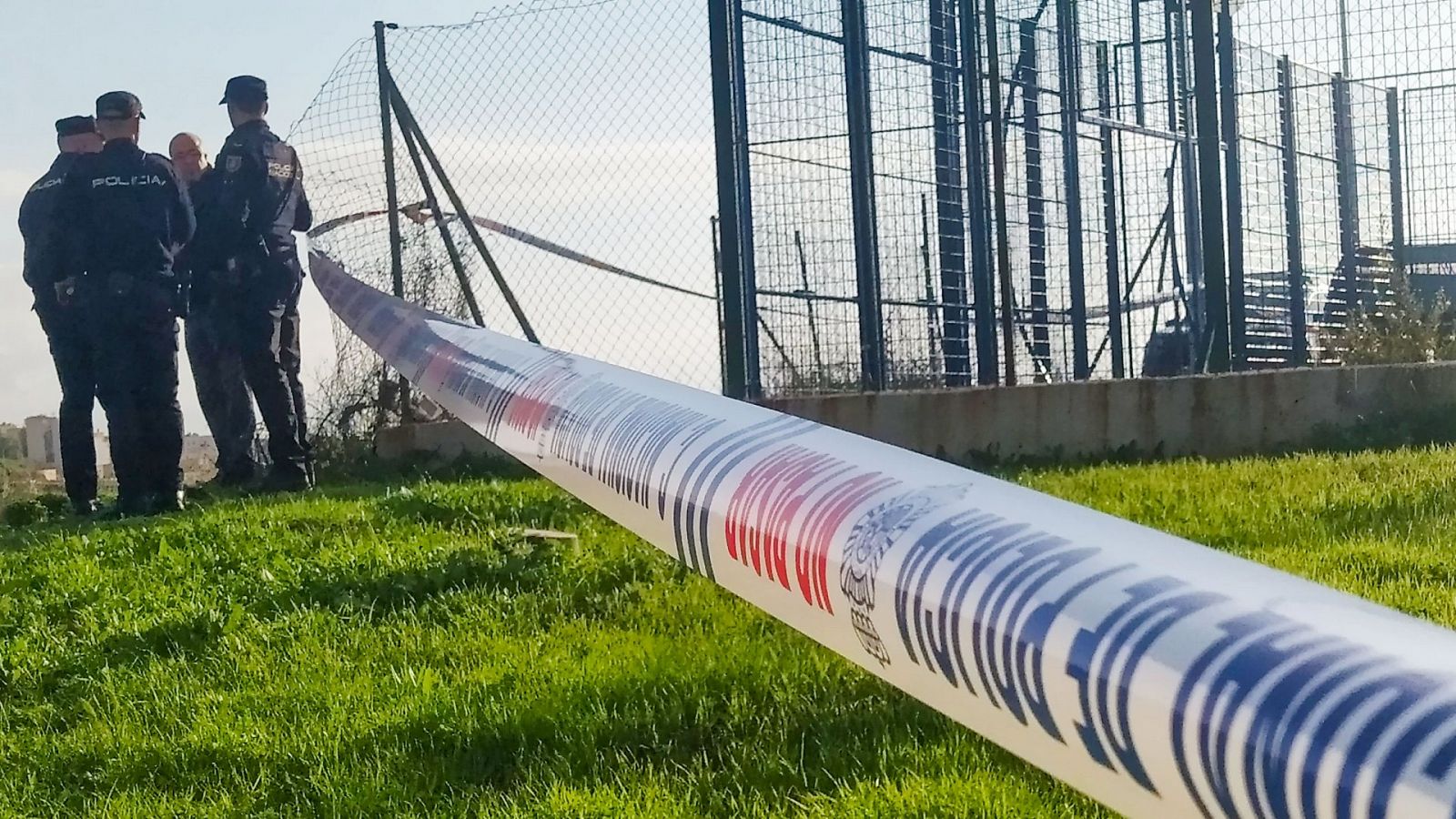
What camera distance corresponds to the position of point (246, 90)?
8656 millimetres

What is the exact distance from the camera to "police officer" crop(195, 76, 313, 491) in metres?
8.70

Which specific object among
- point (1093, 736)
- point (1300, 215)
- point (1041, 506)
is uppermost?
point (1300, 215)

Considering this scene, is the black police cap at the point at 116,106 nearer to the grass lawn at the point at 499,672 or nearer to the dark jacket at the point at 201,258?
the dark jacket at the point at 201,258

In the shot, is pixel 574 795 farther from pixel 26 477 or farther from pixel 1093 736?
pixel 26 477

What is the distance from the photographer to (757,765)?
8.78 feet

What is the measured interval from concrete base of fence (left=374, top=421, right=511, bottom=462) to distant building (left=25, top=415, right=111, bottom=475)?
5.18ft

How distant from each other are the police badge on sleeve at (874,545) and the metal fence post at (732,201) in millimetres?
6824

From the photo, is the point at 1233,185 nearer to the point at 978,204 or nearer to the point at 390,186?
the point at 978,204

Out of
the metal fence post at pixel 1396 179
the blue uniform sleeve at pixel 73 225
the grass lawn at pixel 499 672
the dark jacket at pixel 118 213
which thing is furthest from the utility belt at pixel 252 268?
the metal fence post at pixel 1396 179

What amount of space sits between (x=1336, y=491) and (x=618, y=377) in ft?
11.9

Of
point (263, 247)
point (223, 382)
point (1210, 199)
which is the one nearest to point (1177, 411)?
point (1210, 199)

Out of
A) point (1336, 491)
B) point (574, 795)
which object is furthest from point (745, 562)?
point (1336, 491)

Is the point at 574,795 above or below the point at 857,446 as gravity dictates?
below

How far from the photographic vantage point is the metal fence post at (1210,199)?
27.5 ft
